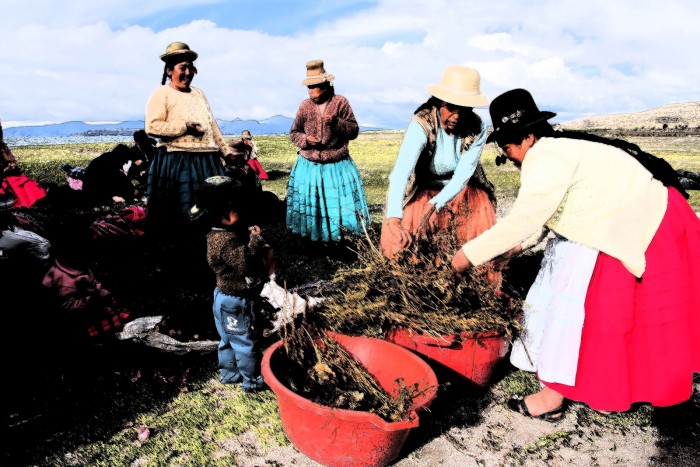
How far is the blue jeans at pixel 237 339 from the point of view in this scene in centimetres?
330

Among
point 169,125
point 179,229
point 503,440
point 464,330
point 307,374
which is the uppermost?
point 169,125

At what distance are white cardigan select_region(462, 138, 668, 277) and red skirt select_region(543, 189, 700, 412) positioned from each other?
0.36 ft

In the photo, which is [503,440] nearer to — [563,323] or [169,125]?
[563,323]

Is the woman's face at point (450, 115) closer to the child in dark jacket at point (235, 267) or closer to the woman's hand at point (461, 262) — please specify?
the woman's hand at point (461, 262)

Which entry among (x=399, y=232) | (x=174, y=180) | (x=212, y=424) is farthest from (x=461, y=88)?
(x=174, y=180)

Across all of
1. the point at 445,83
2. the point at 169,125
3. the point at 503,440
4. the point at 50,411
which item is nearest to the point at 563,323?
the point at 503,440

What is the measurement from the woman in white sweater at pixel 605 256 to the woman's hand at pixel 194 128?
3.02m

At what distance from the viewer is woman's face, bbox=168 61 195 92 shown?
15.5 feet

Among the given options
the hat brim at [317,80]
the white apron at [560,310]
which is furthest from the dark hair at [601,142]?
the hat brim at [317,80]

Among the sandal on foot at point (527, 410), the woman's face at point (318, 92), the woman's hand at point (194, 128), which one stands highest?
the woman's face at point (318, 92)

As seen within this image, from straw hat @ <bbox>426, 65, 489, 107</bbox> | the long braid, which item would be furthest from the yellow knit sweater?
the long braid

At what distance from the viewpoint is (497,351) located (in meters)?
3.33

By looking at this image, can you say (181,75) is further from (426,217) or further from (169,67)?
(426,217)

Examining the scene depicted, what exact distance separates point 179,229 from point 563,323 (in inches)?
149
